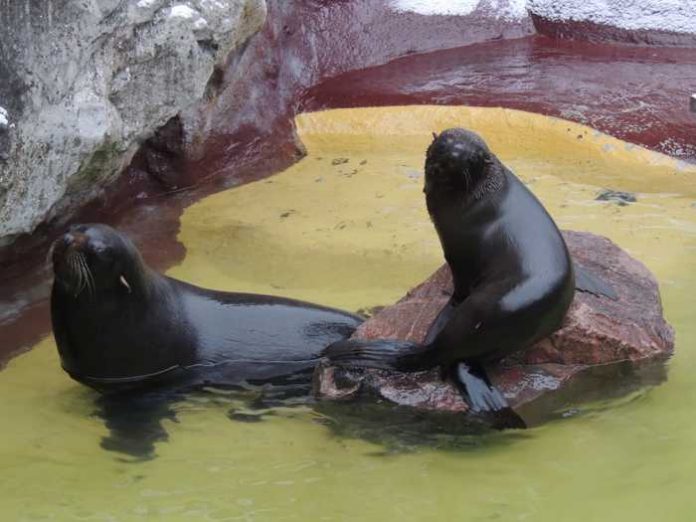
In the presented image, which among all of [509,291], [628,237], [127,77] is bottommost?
[628,237]

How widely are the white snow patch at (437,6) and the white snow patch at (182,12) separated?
13.5 feet

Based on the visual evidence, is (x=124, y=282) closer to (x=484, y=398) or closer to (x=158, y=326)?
(x=158, y=326)

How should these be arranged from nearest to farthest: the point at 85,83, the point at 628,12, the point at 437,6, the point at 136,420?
the point at 136,420 < the point at 85,83 < the point at 437,6 < the point at 628,12

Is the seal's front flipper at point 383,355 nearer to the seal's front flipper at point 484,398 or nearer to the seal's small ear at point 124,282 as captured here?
the seal's front flipper at point 484,398

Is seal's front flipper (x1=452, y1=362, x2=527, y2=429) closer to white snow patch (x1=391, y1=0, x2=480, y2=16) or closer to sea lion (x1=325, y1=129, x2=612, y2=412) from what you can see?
sea lion (x1=325, y1=129, x2=612, y2=412)

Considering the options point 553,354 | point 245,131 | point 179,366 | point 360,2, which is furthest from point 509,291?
→ point 360,2

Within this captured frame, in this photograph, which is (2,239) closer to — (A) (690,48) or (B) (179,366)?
(B) (179,366)

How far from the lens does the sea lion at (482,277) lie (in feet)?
14.1

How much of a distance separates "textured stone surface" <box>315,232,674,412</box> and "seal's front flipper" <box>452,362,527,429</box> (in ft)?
0.16

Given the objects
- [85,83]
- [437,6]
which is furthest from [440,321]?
[437,6]

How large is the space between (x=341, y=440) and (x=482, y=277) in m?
0.91

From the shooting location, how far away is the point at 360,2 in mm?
9797

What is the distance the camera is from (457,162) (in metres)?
4.59

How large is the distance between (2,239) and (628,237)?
11.3ft
